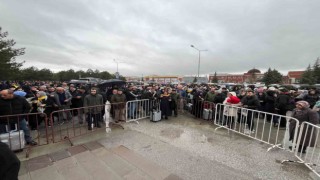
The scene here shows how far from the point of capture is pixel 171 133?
19.2 ft

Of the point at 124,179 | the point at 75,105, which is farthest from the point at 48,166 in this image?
the point at 75,105

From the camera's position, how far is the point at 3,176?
5.28 ft

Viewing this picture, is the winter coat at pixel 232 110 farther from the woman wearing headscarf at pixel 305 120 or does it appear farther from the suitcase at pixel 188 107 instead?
the suitcase at pixel 188 107

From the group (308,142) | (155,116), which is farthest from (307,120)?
(155,116)

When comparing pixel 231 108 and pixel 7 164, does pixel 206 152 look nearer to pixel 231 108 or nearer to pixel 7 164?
Answer: pixel 231 108

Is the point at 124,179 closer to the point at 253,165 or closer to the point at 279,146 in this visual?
the point at 253,165

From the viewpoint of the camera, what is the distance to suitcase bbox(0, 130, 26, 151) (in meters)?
4.06

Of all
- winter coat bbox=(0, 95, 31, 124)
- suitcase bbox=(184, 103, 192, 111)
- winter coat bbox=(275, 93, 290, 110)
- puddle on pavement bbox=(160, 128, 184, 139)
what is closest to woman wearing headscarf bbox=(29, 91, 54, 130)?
winter coat bbox=(0, 95, 31, 124)

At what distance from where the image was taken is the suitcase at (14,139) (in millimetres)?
4059

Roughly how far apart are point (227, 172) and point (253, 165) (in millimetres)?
818

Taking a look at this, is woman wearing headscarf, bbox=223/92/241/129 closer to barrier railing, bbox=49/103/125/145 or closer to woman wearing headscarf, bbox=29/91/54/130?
barrier railing, bbox=49/103/125/145

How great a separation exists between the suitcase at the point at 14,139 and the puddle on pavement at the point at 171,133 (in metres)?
4.07

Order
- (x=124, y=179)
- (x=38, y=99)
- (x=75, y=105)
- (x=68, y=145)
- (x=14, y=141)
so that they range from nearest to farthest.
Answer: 1. (x=124, y=179)
2. (x=14, y=141)
3. (x=68, y=145)
4. (x=38, y=99)
5. (x=75, y=105)

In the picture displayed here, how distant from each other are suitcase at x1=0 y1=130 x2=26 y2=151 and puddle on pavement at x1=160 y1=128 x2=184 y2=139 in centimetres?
407
